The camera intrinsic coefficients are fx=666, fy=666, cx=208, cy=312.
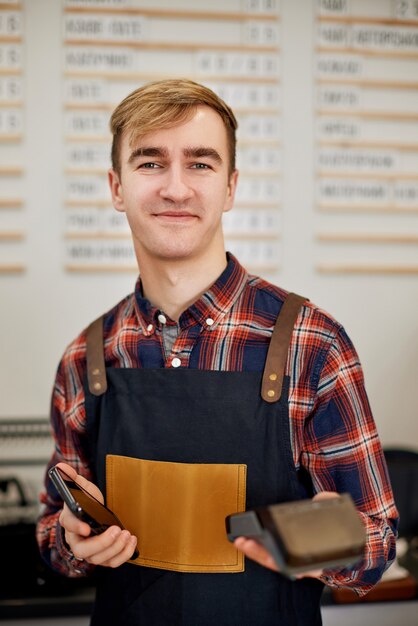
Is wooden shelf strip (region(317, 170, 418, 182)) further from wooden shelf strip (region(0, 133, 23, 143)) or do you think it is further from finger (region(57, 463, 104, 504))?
finger (region(57, 463, 104, 504))

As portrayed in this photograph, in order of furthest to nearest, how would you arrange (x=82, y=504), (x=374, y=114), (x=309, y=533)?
(x=374, y=114)
(x=82, y=504)
(x=309, y=533)

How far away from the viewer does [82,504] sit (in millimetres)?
→ 1062

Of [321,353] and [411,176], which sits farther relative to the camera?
[411,176]

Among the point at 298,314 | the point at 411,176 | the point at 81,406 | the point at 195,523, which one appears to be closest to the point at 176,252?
the point at 298,314

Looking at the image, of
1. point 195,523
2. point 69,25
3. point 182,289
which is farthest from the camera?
point 69,25

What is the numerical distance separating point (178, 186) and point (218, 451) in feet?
1.62

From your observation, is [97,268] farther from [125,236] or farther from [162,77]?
[162,77]

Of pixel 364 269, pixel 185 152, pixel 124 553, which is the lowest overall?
pixel 124 553

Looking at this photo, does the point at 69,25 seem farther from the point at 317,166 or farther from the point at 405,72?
the point at 405,72

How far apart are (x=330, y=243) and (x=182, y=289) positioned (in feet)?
4.25

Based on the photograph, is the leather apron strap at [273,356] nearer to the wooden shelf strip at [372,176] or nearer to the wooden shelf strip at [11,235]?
the wooden shelf strip at [11,235]

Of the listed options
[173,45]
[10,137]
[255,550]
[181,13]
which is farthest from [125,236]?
[255,550]

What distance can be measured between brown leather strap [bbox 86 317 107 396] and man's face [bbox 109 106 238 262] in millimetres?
221

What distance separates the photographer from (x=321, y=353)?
123 cm
